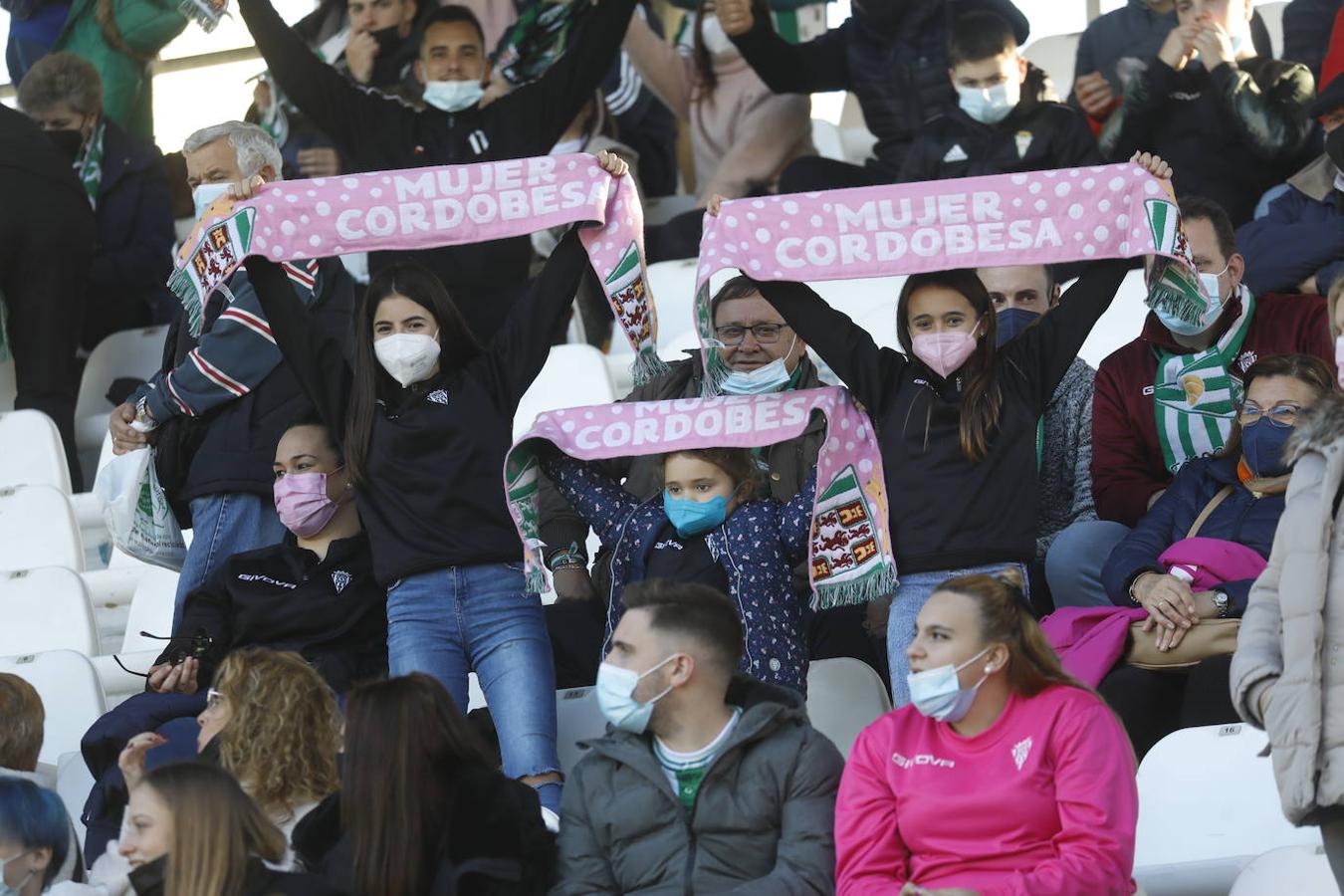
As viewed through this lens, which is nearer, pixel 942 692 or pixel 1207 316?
pixel 942 692

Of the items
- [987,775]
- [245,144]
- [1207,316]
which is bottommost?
[987,775]

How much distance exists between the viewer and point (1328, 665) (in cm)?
362

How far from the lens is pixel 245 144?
582 cm

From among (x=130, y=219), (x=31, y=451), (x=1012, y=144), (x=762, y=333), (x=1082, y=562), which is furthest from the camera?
(x=130, y=219)

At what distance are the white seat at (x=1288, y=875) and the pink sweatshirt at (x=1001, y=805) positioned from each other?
0.25m

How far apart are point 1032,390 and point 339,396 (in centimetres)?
160

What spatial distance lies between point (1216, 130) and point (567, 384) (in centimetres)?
220

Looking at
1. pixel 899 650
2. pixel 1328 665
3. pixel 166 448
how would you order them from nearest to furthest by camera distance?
pixel 1328 665, pixel 899 650, pixel 166 448

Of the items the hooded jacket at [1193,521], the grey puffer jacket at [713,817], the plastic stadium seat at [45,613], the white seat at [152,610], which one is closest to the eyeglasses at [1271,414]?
the hooded jacket at [1193,521]

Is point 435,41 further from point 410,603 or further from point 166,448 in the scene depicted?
point 410,603

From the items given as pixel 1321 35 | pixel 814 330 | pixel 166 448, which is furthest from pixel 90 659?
pixel 1321 35

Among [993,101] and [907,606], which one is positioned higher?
[993,101]

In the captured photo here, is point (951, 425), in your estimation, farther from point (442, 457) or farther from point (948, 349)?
point (442, 457)

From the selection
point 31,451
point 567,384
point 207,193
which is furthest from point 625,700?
point 31,451
